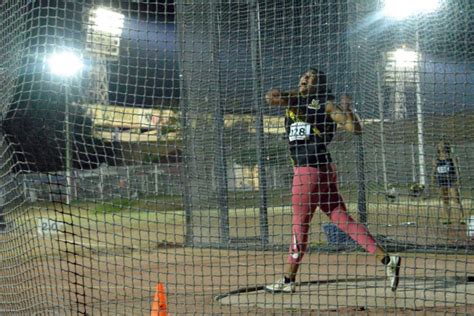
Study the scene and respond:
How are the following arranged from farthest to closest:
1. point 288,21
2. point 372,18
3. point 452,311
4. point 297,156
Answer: point 372,18 → point 288,21 → point 297,156 → point 452,311

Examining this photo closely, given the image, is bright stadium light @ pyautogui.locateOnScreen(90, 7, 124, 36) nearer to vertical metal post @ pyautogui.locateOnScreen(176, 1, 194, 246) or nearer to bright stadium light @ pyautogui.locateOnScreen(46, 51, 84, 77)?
bright stadium light @ pyautogui.locateOnScreen(46, 51, 84, 77)

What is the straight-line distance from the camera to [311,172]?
216 inches

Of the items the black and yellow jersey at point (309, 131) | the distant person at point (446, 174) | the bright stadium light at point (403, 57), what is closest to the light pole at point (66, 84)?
the black and yellow jersey at point (309, 131)

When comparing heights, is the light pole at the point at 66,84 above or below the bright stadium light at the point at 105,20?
below

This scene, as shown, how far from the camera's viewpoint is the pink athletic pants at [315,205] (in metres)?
5.49

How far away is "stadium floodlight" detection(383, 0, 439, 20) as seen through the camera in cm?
850

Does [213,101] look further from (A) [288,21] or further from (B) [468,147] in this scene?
(B) [468,147]

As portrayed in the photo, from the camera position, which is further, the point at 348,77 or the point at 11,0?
the point at 348,77

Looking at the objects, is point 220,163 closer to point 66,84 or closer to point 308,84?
point 308,84

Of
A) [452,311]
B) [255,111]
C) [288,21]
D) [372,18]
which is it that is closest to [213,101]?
[255,111]

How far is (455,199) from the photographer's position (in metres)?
7.93

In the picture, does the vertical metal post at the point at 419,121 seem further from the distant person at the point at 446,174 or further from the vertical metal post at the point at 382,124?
the vertical metal post at the point at 382,124

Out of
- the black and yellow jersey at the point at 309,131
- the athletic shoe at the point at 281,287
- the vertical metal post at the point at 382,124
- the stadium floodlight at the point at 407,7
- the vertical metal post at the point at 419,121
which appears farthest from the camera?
the stadium floodlight at the point at 407,7

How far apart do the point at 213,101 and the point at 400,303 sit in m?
3.11
